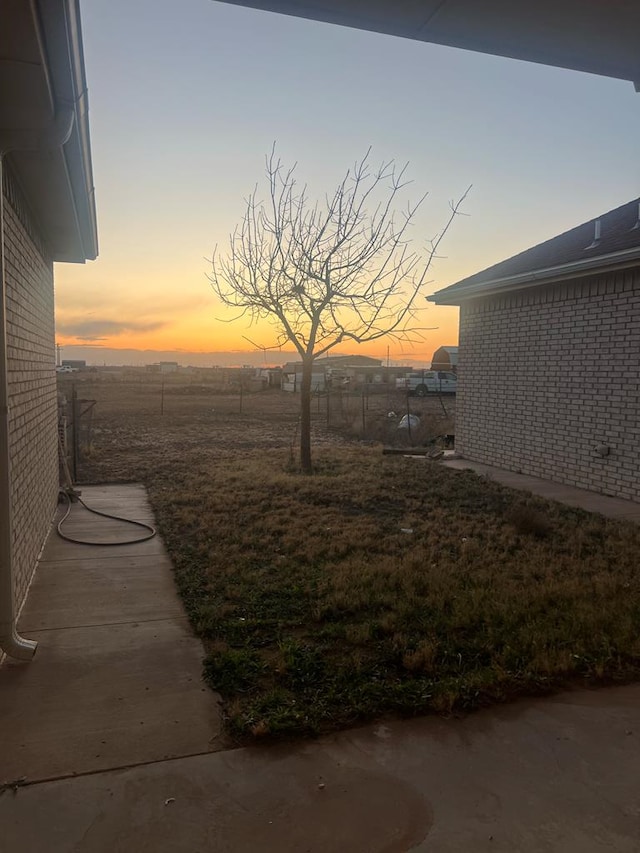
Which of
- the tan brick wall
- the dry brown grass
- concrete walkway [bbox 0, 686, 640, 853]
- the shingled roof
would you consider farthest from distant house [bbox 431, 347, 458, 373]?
concrete walkway [bbox 0, 686, 640, 853]

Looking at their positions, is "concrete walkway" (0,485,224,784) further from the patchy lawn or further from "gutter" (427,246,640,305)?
"gutter" (427,246,640,305)

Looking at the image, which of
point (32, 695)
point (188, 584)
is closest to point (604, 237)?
point (188, 584)

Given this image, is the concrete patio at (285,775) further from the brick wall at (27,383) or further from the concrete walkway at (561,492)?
the concrete walkway at (561,492)

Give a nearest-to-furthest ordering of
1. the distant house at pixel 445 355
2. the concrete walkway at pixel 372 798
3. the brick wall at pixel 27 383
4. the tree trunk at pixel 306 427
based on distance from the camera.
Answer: the concrete walkway at pixel 372 798 → the brick wall at pixel 27 383 → the tree trunk at pixel 306 427 → the distant house at pixel 445 355

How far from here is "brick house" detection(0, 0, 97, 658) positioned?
2992mm

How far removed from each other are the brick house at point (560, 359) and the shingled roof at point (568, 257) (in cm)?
3

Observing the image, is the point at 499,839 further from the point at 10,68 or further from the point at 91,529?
the point at 91,529

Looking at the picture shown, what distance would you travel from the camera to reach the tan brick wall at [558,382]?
834cm

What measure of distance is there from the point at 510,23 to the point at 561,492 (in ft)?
23.4

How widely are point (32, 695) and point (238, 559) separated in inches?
97.9

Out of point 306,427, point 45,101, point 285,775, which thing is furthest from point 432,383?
point 285,775

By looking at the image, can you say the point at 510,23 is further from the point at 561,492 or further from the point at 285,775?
the point at 561,492

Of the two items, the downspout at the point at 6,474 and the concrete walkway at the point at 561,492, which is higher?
the downspout at the point at 6,474

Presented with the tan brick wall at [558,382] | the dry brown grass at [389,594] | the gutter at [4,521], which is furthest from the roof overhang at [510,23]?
the tan brick wall at [558,382]
